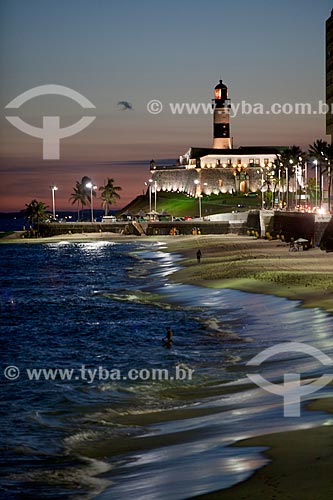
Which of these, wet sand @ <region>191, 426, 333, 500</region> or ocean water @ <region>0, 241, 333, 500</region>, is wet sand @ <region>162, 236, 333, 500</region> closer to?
wet sand @ <region>191, 426, 333, 500</region>

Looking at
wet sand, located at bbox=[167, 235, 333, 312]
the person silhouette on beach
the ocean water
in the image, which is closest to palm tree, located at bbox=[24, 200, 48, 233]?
wet sand, located at bbox=[167, 235, 333, 312]

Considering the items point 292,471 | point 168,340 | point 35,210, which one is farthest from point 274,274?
point 35,210

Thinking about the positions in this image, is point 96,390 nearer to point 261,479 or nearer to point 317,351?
point 317,351

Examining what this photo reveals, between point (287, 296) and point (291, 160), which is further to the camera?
point (291, 160)

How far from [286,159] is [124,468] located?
139m

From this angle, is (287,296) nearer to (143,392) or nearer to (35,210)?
(143,392)

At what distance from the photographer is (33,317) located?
4322cm

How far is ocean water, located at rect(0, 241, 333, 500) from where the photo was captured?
556 inches

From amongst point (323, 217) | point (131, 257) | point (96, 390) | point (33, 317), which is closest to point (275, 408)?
point (96, 390)

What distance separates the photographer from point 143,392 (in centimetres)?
2252

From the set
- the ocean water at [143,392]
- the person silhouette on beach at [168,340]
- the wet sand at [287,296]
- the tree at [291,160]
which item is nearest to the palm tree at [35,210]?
the tree at [291,160]

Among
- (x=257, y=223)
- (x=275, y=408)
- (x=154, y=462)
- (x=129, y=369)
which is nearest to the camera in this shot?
(x=154, y=462)

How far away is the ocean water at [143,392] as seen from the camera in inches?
556

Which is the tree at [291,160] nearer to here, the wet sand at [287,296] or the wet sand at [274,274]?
the wet sand at [287,296]
